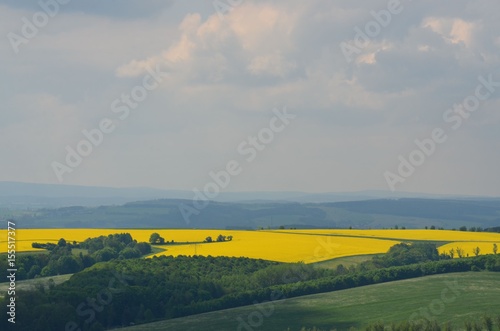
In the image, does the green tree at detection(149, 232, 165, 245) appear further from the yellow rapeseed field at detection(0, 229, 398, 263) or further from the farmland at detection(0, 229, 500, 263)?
the yellow rapeseed field at detection(0, 229, 398, 263)

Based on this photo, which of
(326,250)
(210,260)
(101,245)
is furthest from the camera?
(101,245)

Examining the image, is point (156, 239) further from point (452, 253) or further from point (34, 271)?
point (452, 253)

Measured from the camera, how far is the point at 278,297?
87000 millimetres

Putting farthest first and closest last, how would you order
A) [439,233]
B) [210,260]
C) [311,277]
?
[439,233], [210,260], [311,277]

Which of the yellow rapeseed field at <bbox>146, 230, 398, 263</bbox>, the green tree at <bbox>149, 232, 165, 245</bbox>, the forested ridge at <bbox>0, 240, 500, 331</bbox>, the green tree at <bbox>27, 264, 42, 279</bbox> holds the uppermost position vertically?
the green tree at <bbox>149, 232, 165, 245</bbox>

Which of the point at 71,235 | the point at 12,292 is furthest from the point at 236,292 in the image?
the point at 71,235

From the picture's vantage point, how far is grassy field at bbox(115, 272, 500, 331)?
6944cm

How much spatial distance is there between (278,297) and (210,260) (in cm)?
2184

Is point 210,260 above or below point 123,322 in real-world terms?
above

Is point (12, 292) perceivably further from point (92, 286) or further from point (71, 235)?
point (71, 235)

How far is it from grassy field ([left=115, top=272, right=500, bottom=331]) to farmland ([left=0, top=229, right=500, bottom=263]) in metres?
24.7

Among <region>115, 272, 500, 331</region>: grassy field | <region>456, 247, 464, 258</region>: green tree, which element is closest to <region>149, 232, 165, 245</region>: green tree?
<region>456, 247, 464, 258</region>: green tree

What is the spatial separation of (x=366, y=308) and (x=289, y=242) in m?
52.0

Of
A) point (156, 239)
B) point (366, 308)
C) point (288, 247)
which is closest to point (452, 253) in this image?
point (288, 247)
